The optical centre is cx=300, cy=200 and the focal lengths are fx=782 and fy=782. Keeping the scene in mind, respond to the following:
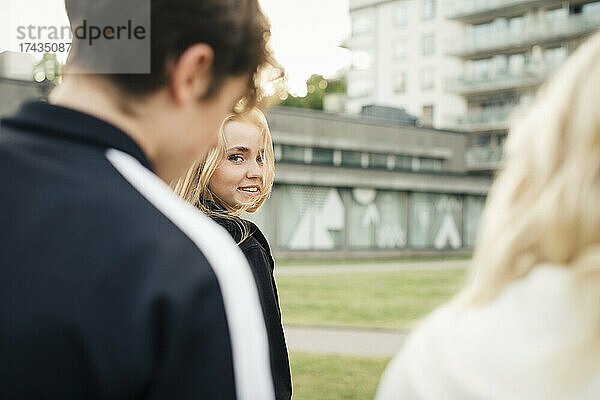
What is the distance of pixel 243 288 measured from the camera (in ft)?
3.69

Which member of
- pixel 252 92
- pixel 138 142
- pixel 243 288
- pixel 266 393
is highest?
pixel 252 92

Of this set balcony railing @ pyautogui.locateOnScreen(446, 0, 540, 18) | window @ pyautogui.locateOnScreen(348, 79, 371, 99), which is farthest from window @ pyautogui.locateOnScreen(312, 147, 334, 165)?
window @ pyautogui.locateOnScreen(348, 79, 371, 99)

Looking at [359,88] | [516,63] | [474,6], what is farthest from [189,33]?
[359,88]

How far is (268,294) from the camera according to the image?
9.04 ft

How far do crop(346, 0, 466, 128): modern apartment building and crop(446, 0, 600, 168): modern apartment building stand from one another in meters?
1.47

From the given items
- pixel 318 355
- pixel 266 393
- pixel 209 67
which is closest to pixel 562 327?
pixel 266 393

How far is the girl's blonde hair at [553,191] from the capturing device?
1197 mm

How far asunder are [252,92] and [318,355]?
23.9ft

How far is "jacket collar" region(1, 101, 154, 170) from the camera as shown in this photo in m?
1.19

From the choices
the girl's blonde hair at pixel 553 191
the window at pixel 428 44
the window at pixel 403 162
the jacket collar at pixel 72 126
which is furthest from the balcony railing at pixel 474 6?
the jacket collar at pixel 72 126

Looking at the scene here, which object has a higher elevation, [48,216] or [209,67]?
[209,67]

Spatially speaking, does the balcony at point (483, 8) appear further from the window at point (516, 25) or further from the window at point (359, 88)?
the window at point (359, 88)

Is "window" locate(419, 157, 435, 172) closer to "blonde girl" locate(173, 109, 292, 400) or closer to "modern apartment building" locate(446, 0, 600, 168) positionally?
"modern apartment building" locate(446, 0, 600, 168)

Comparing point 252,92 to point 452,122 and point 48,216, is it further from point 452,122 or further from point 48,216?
point 452,122
